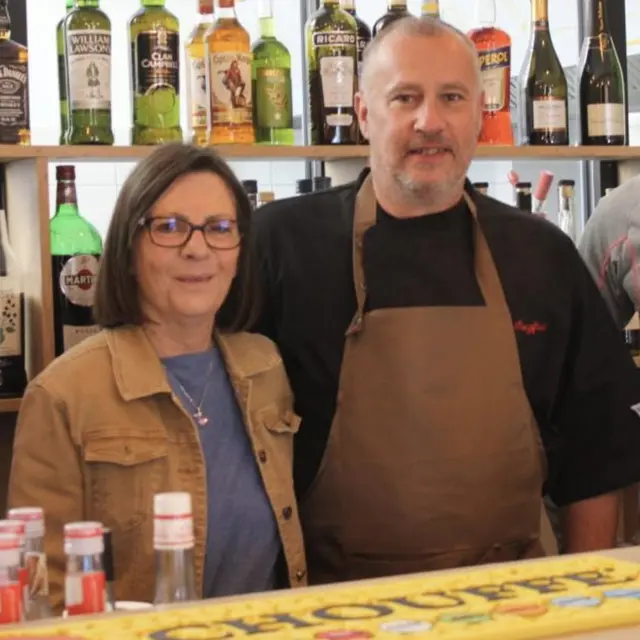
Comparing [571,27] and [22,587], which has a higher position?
[571,27]

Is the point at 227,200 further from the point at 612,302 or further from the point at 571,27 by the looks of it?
the point at 571,27

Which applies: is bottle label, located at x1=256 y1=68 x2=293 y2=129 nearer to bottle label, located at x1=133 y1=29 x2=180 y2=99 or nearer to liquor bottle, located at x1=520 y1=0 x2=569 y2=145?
bottle label, located at x1=133 y1=29 x2=180 y2=99

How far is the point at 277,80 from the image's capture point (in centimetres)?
229

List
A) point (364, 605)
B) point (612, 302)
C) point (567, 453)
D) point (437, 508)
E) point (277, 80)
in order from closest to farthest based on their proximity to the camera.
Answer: point (364, 605), point (437, 508), point (567, 453), point (277, 80), point (612, 302)

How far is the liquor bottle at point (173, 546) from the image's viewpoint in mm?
1192

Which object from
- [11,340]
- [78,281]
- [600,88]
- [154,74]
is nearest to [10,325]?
[11,340]

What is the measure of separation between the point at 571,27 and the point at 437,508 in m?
1.87

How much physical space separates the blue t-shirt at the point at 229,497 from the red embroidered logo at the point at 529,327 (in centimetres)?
51

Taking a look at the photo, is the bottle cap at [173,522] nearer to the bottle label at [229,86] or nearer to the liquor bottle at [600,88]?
the bottle label at [229,86]

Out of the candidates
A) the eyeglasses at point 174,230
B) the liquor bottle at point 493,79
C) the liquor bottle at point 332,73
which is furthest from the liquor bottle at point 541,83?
the eyeglasses at point 174,230

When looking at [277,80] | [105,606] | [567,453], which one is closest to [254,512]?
[105,606]

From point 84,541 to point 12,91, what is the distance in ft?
3.76

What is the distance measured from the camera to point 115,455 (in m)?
1.64

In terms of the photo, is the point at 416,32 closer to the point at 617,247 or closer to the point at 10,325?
the point at 617,247
